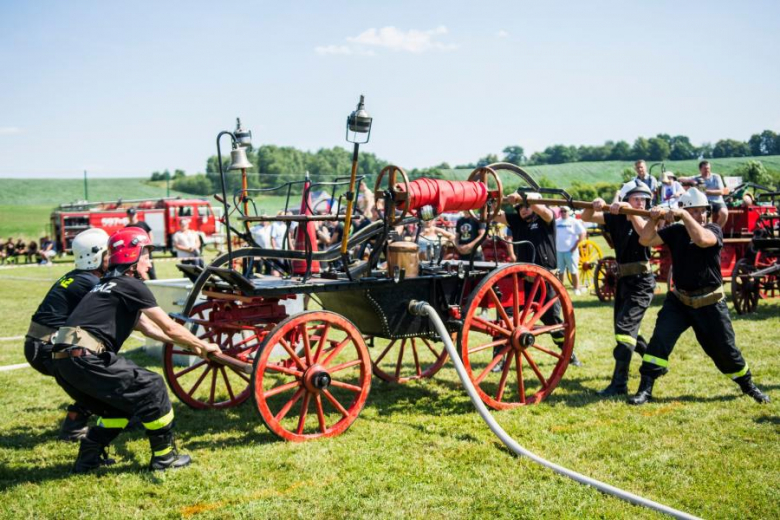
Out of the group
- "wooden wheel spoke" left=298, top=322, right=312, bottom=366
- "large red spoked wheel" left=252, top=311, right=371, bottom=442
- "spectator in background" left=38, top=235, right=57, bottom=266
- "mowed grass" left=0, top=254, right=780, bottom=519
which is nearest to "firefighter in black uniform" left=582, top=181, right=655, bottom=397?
"mowed grass" left=0, top=254, right=780, bottom=519

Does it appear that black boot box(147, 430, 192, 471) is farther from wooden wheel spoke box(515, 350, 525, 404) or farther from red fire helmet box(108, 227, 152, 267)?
wooden wheel spoke box(515, 350, 525, 404)

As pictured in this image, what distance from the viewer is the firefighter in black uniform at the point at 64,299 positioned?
496 cm

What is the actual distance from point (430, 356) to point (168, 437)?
4.03m

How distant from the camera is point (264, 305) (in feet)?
18.1

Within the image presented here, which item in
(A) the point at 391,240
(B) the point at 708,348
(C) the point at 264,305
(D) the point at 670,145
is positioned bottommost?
(B) the point at 708,348

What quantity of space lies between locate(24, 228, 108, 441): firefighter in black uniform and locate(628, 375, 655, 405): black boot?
434 cm

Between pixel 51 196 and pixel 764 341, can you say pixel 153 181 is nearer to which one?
pixel 51 196

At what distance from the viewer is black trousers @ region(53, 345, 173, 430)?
415 centimetres

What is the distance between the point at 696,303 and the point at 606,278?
21.2ft

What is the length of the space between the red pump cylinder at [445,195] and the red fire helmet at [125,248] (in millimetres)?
1880

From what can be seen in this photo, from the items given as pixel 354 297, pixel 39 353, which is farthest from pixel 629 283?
pixel 39 353

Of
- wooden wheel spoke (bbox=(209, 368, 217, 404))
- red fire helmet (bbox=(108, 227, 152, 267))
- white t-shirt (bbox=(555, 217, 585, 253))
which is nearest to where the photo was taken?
red fire helmet (bbox=(108, 227, 152, 267))

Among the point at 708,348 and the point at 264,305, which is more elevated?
the point at 264,305

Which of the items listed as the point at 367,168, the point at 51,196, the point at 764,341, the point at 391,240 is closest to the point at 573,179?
the point at 367,168
